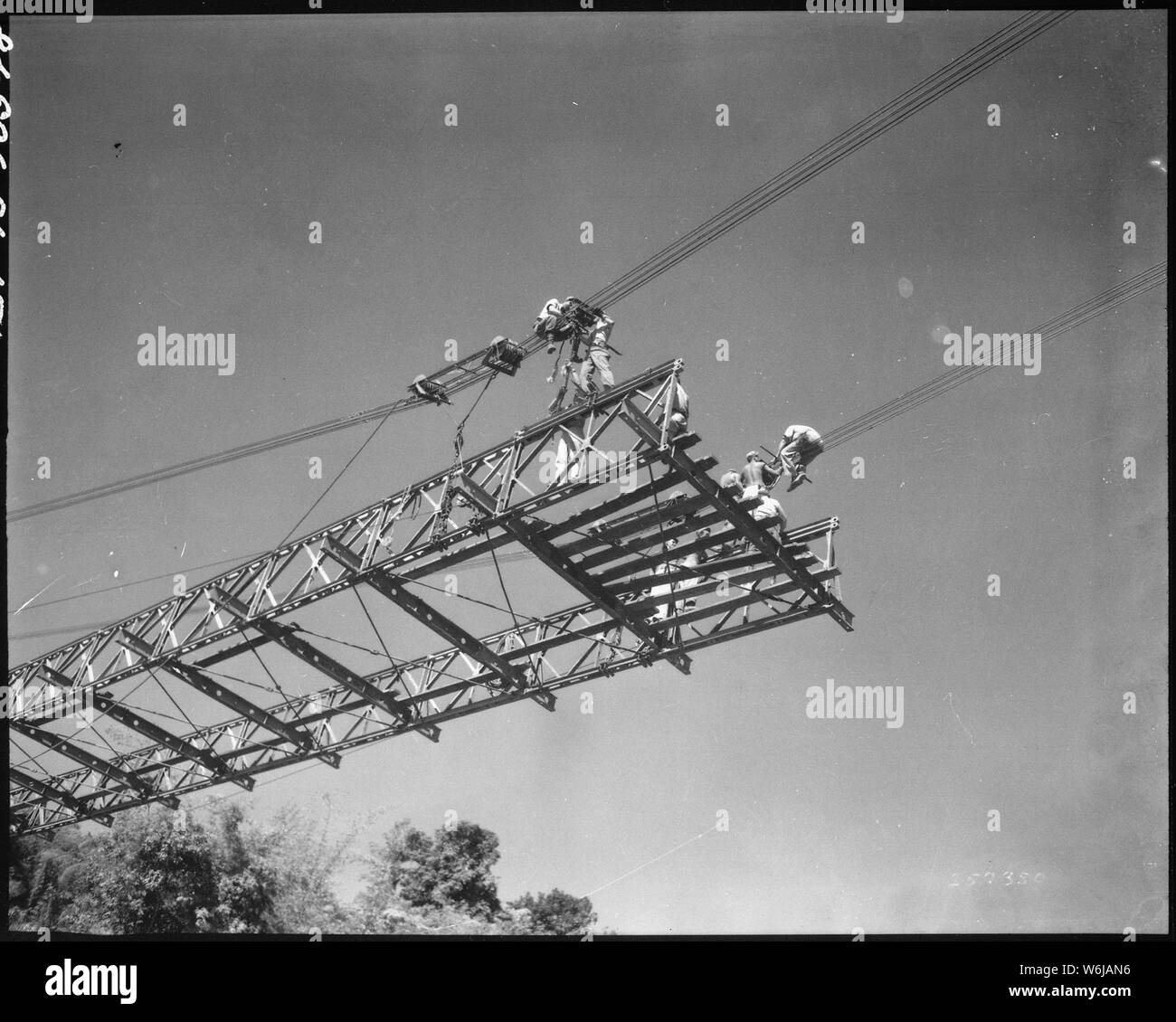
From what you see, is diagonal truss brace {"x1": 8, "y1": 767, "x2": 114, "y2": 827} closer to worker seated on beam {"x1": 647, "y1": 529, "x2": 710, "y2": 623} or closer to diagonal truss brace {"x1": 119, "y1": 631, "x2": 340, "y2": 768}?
diagonal truss brace {"x1": 119, "y1": 631, "x2": 340, "y2": 768}

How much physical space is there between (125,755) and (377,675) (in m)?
6.56

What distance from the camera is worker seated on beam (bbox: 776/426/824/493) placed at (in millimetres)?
16109

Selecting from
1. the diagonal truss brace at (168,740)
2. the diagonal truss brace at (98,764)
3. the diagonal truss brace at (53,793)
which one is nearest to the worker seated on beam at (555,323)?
the diagonal truss brace at (168,740)

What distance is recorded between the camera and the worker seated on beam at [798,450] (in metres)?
16.1

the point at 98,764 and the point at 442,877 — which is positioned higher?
the point at 98,764

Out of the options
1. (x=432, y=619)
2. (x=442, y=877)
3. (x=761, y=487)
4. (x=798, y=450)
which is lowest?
(x=442, y=877)

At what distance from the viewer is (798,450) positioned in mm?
16141

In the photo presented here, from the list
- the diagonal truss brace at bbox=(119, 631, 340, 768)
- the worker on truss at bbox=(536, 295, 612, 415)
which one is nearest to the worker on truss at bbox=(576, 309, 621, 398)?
the worker on truss at bbox=(536, 295, 612, 415)

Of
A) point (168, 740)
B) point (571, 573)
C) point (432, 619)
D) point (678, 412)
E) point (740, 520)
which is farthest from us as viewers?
point (168, 740)

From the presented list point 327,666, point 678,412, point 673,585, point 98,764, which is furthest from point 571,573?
point 98,764

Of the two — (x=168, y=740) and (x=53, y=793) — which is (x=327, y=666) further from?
(x=53, y=793)
